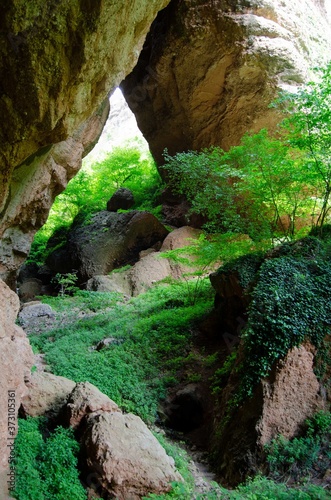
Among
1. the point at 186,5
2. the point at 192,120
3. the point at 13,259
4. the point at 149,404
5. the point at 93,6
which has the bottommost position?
the point at 149,404

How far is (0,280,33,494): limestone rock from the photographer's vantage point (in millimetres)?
4661

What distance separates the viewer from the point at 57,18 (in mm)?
4707

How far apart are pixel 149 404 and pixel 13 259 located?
19.0 feet

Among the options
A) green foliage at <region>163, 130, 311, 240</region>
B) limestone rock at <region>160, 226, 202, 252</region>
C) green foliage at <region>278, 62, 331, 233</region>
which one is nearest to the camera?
green foliage at <region>278, 62, 331, 233</region>

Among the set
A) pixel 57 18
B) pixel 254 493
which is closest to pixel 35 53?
pixel 57 18

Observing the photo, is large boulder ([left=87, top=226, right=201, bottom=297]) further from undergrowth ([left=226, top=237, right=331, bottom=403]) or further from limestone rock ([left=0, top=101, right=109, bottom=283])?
undergrowth ([left=226, top=237, right=331, bottom=403])

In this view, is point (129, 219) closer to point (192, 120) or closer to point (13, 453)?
point (192, 120)

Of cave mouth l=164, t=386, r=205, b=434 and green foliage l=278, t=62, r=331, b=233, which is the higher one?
green foliage l=278, t=62, r=331, b=233

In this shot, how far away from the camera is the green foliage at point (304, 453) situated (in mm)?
5496

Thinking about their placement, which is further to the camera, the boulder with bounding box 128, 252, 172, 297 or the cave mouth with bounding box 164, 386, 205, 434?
the boulder with bounding box 128, 252, 172, 297

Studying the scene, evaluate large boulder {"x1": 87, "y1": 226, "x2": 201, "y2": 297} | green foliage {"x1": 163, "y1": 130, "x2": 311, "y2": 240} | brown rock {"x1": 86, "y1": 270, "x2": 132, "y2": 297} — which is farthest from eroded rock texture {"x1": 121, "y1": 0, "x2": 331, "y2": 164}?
brown rock {"x1": 86, "y1": 270, "x2": 132, "y2": 297}

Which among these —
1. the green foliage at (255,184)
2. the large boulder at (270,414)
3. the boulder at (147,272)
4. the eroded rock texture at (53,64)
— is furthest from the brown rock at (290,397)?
the boulder at (147,272)

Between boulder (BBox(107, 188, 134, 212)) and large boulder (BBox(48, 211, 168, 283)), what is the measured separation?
6.00 ft

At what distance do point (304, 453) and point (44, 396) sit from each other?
432 centimetres
